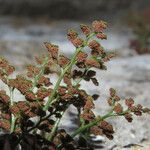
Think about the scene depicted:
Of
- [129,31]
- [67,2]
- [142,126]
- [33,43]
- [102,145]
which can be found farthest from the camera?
[67,2]

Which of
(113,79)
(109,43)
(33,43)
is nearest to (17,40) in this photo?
(33,43)

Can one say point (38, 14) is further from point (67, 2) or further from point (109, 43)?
point (109, 43)

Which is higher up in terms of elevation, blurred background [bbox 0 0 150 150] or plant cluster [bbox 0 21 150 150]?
blurred background [bbox 0 0 150 150]

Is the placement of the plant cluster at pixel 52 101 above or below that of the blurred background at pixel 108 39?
below

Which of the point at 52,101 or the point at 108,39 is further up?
the point at 108,39

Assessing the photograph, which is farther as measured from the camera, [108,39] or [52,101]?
[108,39]

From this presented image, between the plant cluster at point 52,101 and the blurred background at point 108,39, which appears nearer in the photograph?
the plant cluster at point 52,101

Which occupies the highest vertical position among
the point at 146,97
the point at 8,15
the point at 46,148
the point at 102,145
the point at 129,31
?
the point at 8,15

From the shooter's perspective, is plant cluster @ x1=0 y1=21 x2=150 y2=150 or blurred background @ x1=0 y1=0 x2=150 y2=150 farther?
blurred background @ x1=0 y1=0 x2=150 y2=150
